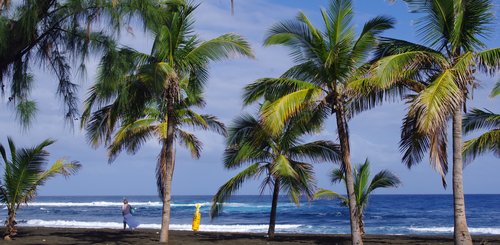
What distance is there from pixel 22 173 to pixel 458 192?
11461mm

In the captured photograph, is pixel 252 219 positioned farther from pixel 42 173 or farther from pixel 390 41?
pixel 390 41

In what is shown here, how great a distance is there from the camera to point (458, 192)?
13.4 meters

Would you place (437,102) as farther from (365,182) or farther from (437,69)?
(365,182)

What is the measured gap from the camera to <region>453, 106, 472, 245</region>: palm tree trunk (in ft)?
44.0

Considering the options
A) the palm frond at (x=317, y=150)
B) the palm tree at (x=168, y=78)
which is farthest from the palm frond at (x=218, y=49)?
the palm frond at (x=317, y=150)

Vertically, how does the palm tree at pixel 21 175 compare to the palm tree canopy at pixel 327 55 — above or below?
below

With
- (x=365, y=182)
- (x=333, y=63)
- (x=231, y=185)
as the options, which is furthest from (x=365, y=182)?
(x=333, y=63)

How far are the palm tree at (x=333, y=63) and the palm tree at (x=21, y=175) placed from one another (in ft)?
23.7

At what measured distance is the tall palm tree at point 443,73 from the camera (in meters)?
12.7

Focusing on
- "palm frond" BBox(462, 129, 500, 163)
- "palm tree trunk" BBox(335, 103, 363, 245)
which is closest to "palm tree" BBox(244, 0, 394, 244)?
→ "palm tree trunk" BBox(335, 103, 363, 245)

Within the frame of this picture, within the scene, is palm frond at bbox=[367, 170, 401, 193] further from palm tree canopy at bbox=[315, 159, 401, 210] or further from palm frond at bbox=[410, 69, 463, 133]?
palm frond at bbox=[410, 69, 463, 133]

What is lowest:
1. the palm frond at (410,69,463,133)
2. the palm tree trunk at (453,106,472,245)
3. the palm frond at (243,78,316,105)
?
the palm tree trunk at (453,106,472,245)

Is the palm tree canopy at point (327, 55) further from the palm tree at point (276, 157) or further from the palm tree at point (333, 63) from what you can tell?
the palm tree at point (276, 157)

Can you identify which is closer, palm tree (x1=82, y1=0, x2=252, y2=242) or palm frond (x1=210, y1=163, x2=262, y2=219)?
palm tree (x1=82, y1=0, x2=252, y2=242)
